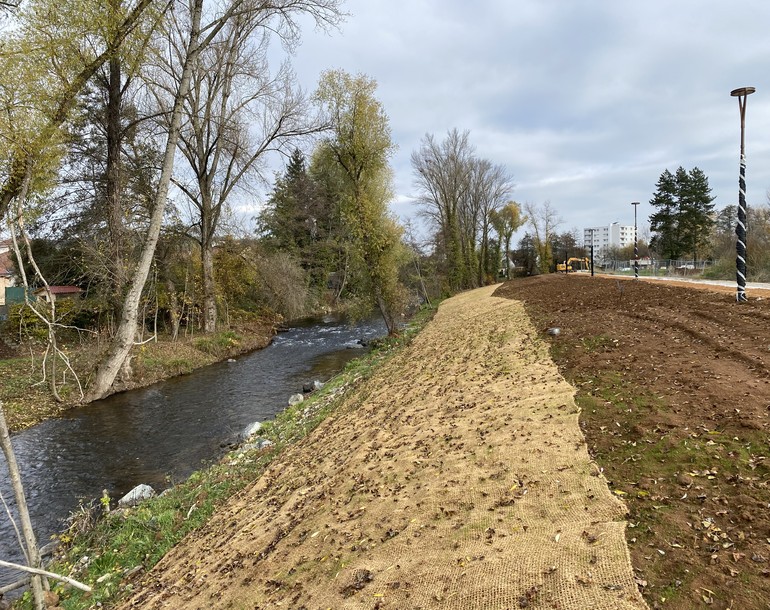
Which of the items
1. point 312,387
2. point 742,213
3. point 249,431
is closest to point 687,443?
point 249,431

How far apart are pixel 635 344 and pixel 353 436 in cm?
477

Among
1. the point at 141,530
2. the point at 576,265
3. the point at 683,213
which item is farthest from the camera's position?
the point at 576,265

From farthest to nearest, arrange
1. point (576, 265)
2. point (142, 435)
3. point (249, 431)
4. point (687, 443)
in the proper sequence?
point (576, 265), point (142, 435), point (249, 431), point (687, 443)

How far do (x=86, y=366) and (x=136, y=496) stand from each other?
8.81m

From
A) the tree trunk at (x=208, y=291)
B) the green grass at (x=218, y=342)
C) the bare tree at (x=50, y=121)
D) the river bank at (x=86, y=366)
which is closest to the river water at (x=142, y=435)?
the river bank at (x=86, y=366)

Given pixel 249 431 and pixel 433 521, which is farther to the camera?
pixel 249 431

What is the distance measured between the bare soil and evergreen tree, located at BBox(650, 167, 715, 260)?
42.8 metres

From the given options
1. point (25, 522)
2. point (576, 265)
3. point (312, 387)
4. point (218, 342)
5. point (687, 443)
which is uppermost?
point (576, 265)

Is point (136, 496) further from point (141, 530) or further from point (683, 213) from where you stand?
point (683, 213)

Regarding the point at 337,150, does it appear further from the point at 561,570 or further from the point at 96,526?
the point at 561,570

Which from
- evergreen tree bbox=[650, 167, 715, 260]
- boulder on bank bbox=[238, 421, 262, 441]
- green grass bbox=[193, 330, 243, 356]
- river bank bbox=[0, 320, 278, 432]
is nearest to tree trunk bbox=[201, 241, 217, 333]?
green grass bbox=[193, 330, 243, 356]

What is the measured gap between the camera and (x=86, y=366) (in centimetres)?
1370

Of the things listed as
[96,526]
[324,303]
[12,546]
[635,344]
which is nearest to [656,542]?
[635,344]

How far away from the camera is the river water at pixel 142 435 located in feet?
24.2
